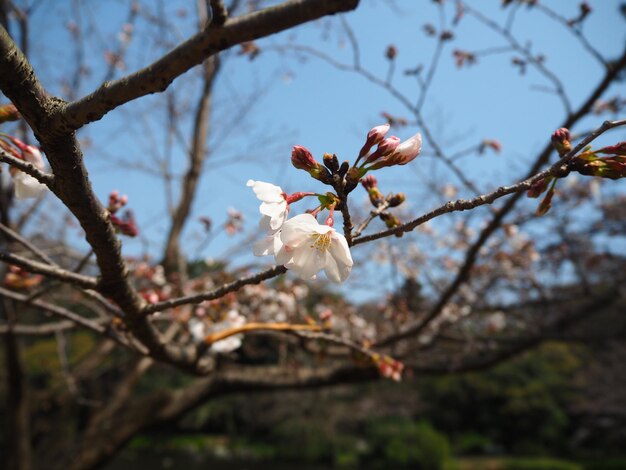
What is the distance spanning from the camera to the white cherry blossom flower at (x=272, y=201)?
2.58 feet

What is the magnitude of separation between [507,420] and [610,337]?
10698 millimetres

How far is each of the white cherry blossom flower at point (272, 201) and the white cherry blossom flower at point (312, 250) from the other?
4 cm

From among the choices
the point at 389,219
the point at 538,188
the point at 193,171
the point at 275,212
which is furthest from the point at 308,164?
the point at 193,171

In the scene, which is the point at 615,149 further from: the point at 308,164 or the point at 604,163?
the point at 308,164

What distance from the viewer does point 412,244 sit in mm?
6340

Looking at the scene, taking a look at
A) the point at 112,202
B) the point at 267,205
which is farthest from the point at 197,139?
the point at 267,205

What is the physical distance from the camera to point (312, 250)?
2.78 ft

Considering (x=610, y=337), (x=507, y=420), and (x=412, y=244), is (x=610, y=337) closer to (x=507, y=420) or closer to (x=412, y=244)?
(x=412, y=244)

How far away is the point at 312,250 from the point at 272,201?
127mm

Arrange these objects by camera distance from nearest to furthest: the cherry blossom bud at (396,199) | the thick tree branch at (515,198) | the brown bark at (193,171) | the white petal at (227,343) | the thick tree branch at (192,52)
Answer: the thick tree branch at (192,52) → the cherry blossom bud at (396,199) → the white petal at (227,343) → the thick tree branch at (515,198) → the brown bark at (193,171)

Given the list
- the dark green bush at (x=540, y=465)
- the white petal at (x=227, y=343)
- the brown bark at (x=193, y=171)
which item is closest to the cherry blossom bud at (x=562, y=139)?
the white petal at (x=227, y=343)

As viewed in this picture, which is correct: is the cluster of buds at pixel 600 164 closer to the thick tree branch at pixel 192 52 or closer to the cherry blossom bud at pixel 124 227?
the thick tree branch at pixel 192 52

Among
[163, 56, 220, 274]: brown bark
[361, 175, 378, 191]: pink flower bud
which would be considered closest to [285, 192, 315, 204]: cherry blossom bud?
[361, 175, 378, 191]: pink flower bud

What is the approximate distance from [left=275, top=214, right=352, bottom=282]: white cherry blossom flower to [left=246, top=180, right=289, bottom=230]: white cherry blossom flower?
4 centimetres
